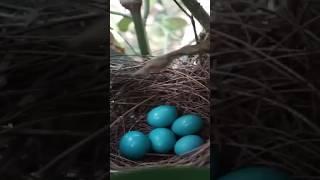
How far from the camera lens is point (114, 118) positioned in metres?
0.61

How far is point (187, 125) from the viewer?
0.64m

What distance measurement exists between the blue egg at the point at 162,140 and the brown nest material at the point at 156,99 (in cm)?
1

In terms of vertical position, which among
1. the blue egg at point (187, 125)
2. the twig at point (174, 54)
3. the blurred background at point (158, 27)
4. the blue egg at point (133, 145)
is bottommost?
the blue egg at point (133, 145)

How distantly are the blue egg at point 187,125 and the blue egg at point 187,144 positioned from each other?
11mm

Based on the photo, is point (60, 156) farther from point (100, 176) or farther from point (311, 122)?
point (311, 122)

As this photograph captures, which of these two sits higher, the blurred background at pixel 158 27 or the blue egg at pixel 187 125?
the blurred background at pixel 158 27

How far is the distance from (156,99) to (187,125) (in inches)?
2.4

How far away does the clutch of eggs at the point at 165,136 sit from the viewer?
2.03 feet

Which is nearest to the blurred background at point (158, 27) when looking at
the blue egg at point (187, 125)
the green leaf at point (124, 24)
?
the green leaf at point (124, 24)

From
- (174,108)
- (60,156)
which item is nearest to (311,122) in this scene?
(174,108)

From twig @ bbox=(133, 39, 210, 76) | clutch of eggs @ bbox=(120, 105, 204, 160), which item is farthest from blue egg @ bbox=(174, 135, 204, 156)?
twig @ bbox=(133, 39, 210, 76)

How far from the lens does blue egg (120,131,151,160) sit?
612 millimetres

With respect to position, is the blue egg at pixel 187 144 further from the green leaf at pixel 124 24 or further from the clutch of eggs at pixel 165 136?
the green leaf at pixel 124 24

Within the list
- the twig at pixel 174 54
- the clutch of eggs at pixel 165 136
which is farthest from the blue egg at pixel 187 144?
the twig at pixel 174 54
